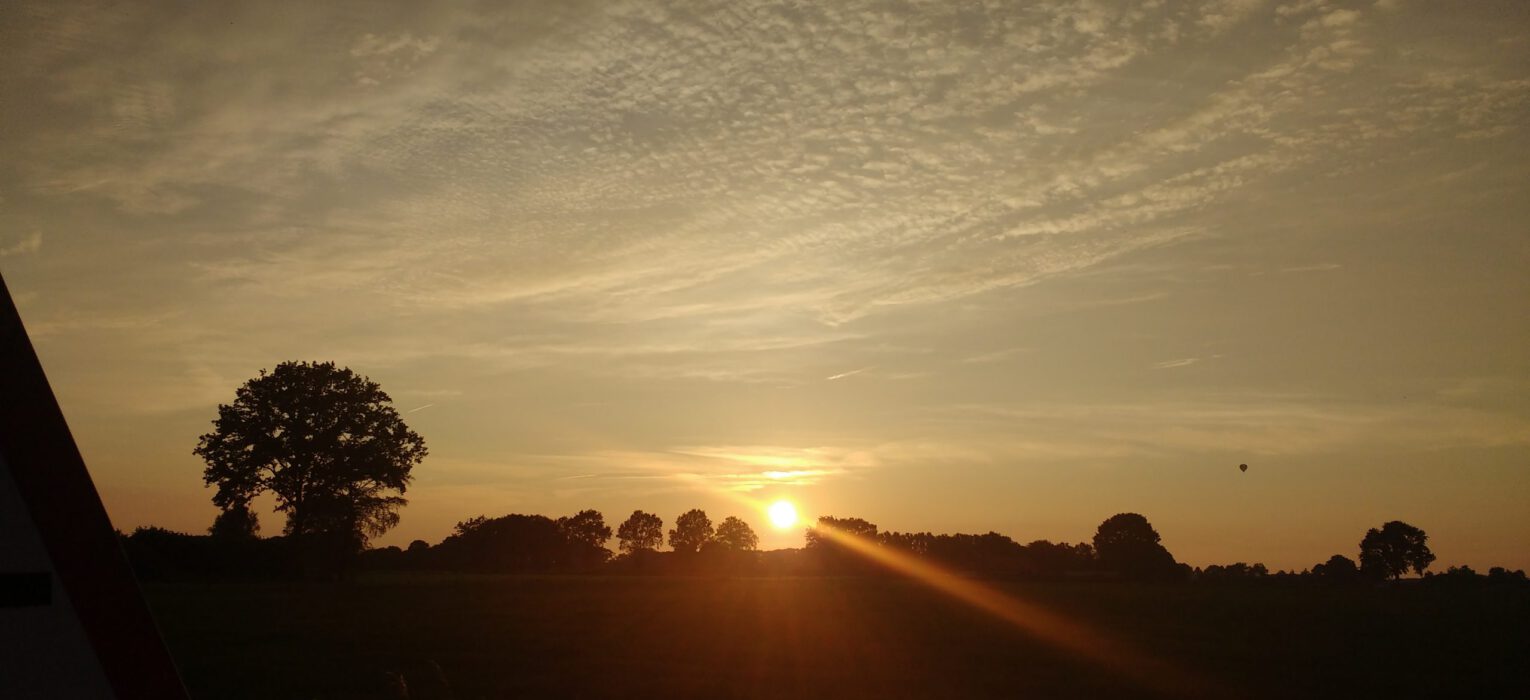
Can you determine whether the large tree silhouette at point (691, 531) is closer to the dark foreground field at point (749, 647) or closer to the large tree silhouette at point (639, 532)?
the large tree silhouette at point (639, 532)

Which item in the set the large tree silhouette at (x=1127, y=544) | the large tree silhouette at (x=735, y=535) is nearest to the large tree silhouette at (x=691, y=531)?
the large tree silhouette at (x=735, y=535)

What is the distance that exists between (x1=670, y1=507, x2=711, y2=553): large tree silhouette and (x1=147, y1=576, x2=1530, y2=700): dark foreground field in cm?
13057

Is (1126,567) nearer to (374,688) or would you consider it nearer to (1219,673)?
(1219,673)

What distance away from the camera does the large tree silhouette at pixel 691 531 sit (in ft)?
609

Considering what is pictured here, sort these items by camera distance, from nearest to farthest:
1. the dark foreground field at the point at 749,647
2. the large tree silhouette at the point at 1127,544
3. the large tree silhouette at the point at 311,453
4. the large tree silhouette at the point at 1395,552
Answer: the dark foreground field at the point at 749,647 < the large tree silhouette at the point at 311,453 < the large tree silhouette at the point at 1127,544 < the large tree silhouette at the point at 1395,552

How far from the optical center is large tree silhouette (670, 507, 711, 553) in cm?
18562

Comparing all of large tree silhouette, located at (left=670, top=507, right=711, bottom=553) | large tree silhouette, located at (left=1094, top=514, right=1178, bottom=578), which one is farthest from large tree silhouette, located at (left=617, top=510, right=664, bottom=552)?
large tree silhouette, located at (left=1094, top=514, right=1178, bottom=578)

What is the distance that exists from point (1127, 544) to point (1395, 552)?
228 feet

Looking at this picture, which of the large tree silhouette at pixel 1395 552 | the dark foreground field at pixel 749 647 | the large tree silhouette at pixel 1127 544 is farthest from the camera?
the large tree silhouette at pixel 1395 552

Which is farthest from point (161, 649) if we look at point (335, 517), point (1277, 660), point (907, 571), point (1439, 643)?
point (907, 571)

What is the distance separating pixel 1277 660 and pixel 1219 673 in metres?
5.29

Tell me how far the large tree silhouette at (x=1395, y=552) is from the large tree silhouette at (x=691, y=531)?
125959 mm

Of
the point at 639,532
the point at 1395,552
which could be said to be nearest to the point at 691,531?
the point at 639,532

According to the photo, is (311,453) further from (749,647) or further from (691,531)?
(691,531)
